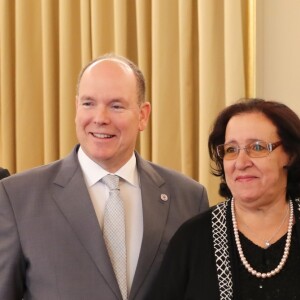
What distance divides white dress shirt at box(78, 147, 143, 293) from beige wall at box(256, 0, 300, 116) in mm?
1131

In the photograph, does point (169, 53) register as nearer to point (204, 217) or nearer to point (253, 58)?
point (253, 58)

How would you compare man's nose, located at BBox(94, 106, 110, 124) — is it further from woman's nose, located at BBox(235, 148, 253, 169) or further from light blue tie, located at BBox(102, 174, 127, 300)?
woman's nose, located at BBox(235, 148, 253, 169)

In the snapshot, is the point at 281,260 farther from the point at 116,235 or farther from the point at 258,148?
the point at 116,235

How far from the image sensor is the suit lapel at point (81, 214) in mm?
1800

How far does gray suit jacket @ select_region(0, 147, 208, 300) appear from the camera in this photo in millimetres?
1778

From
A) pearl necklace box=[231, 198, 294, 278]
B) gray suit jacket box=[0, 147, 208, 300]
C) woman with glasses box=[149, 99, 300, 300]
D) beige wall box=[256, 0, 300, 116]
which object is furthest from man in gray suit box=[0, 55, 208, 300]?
beige wall box=[256, 0, 300, 116]

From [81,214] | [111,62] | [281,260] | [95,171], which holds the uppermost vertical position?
[111,62]

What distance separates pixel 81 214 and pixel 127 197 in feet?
0.60

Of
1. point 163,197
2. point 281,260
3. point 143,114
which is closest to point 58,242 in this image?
point 163,197

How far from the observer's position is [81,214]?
1853mm

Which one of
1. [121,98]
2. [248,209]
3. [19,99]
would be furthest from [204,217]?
[19,99]

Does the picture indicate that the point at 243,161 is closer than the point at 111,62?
Yes

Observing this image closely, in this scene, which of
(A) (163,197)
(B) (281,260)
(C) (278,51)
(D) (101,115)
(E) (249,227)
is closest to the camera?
(B) (281,260)

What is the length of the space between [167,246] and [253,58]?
129 centimetres
